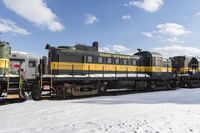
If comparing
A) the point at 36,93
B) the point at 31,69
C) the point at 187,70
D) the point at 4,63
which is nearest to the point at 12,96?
the point at 36,93

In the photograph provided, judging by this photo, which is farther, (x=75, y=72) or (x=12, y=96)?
(x=75, y=72)

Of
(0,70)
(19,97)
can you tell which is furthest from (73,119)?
(0,70)

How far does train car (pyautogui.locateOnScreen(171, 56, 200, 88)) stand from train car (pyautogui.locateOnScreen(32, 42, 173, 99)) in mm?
6386

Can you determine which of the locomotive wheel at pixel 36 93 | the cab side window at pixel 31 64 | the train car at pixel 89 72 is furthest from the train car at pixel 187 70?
the locomotive wheel at pixel 36 93

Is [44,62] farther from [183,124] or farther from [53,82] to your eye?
[183,124]

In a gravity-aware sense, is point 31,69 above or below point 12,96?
above

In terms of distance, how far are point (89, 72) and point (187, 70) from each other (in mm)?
15847

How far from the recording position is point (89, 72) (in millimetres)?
18250

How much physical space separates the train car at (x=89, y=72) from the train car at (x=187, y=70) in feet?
21.0

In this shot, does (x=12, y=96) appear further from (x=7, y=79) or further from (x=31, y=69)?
(x=31, y=69)

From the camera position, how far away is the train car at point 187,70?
2902cm

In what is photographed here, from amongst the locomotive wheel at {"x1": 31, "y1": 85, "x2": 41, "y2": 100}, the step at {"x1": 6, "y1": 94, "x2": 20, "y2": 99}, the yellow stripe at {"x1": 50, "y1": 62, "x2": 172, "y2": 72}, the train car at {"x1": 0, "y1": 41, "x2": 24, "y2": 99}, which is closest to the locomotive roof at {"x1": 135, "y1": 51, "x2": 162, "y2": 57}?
the yellow stripe at {"x1": 50, "y1": 62, "x2": 172, "y2": 72}

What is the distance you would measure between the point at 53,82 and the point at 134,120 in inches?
320

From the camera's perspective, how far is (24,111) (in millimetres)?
11109
